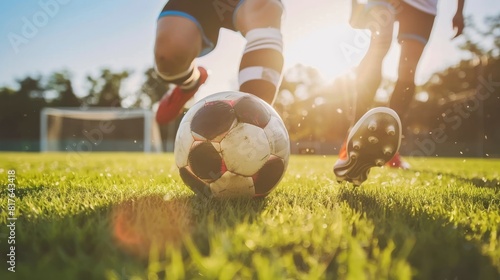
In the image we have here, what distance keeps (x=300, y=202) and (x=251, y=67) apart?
1138 millimetres

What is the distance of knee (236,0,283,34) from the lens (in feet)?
9.91

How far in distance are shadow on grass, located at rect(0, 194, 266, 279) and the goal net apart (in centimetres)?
2297

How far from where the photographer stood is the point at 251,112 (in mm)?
2021

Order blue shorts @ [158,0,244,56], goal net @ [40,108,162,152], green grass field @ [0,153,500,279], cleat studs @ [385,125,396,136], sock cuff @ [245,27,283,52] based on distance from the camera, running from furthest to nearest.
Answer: goal net @ [40,108,162,152] < blue shorts @ [158,0,244,56] < sock cuff @ [245,27,283,52] < cleat studs @ [385,125,396,136] < green grass field @ [0,153,500,279]

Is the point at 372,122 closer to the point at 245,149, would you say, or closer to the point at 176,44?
the point at 245,149

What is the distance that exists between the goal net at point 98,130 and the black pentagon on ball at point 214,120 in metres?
22.6

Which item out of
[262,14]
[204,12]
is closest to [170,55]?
[204,12]

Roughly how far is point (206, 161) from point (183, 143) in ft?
0.61

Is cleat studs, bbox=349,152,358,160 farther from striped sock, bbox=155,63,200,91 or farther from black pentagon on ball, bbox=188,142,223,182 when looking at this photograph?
striped sock, bbox=155,63,200,91

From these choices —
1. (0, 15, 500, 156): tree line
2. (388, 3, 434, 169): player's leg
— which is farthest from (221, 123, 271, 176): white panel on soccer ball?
(0, 15, 500, 156): tree line

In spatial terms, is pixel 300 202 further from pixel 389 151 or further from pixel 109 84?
pixel 109 84

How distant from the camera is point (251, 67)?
2811 mm

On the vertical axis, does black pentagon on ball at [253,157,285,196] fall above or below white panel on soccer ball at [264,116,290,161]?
below

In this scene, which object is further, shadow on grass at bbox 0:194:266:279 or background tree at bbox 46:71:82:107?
background tree at bbox 46:71:82:107
